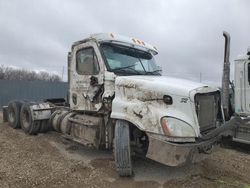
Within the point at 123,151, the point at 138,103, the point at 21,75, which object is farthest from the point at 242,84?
the point at 21,75

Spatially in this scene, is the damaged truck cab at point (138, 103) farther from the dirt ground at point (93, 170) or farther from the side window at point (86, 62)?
the dirt ground at point (93, 170)

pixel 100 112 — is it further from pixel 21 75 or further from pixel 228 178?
pixel 21 75

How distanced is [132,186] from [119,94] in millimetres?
1756

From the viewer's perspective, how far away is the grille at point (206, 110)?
5664 millimetres

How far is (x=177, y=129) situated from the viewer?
5348mm

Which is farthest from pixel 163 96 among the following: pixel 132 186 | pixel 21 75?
pixel 21 75

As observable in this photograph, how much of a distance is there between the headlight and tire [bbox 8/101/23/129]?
6675 millimetres

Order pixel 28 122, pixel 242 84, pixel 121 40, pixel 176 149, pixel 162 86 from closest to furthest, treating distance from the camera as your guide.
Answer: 1. pixel 176 149
2. pixel 162 86
3. pixel 121 40
4. pixel 242 84
5. pixel 28 122

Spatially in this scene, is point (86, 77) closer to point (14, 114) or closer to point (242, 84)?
point (14, 114)

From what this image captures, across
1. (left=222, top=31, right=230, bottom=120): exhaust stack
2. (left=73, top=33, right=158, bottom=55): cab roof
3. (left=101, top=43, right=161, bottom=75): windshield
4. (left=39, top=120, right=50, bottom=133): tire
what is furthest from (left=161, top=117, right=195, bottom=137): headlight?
(left=39, top=120, right=50, bottom=133): tire

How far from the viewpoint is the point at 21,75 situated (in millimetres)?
46250

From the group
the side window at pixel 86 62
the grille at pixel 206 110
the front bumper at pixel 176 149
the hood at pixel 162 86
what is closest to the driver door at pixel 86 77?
the side window at pixel 86 62

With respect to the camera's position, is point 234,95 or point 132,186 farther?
point 234,95

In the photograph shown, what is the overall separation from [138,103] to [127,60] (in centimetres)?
167
